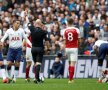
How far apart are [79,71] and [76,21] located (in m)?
4.60

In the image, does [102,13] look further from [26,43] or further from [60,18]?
[26,43]

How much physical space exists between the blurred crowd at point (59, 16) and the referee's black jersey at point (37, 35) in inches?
242

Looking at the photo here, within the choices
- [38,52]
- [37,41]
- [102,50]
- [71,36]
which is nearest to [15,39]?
[37,41]

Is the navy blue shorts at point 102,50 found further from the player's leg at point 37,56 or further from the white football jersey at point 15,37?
the white football jersey at point 15,37

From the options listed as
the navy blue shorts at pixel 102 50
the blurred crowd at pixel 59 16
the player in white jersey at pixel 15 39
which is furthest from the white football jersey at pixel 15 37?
the blurred crowd at pixel 59 16

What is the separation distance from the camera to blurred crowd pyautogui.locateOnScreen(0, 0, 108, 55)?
33.0m

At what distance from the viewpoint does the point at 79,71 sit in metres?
31.4

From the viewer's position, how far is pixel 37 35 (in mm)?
25547

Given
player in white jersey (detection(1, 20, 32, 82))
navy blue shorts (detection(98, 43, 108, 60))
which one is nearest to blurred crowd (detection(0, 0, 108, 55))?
navy blue shorts (detection(98, 43, 108, 60))

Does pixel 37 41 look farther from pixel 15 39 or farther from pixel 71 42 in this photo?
pixel 71 42

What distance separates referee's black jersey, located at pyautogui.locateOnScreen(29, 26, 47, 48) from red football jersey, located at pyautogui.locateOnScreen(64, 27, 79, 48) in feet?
4.02

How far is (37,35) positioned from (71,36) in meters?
1.61

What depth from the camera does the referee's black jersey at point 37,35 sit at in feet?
83.7

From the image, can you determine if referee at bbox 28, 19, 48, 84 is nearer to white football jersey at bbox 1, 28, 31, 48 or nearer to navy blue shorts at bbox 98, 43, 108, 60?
white football jersey at bbox 1, 28, 31, 48
